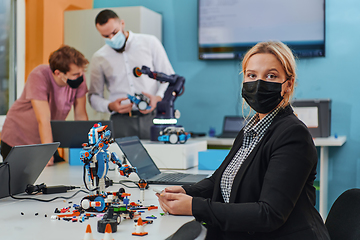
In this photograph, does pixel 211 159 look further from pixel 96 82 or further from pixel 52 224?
pixel 96 82

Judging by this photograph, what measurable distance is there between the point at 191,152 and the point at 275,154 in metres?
1.14

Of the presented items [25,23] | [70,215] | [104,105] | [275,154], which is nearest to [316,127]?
[104,105]

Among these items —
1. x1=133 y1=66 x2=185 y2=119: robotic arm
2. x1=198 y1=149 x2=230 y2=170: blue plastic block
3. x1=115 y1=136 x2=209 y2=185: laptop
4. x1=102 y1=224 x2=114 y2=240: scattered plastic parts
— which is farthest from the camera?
x1=133 y1=66 x2=185 y2=119: robotic arm

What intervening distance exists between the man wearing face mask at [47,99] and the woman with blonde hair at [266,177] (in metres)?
1.45

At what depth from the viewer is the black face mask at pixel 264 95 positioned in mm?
1227

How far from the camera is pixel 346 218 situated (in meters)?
1.20

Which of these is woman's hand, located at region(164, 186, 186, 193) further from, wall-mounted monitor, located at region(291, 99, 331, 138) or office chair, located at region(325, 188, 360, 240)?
wall-mounted monitor, located at region(291, 99, 331, 138)

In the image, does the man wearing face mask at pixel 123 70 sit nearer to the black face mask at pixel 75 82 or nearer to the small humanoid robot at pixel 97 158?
the black face mask at pixel 75 82

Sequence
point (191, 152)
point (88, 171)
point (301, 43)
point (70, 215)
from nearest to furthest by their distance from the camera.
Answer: point (70, 215) < point (88, 171) < point (191, 152) < point (301, 43)

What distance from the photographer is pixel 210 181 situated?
1388mm

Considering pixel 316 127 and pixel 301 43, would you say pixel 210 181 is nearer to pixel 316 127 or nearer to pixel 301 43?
pixel 316 127

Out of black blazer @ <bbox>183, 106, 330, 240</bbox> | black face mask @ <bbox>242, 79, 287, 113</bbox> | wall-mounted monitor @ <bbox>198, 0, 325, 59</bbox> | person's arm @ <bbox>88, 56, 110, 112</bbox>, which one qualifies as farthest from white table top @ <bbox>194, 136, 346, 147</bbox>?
black blazer @ <bbox>183, 106, 330, 240</bbox>

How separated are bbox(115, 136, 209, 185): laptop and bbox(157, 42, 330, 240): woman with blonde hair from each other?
0.37 meters

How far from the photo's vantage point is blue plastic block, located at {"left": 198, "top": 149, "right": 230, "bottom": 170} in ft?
6.83
